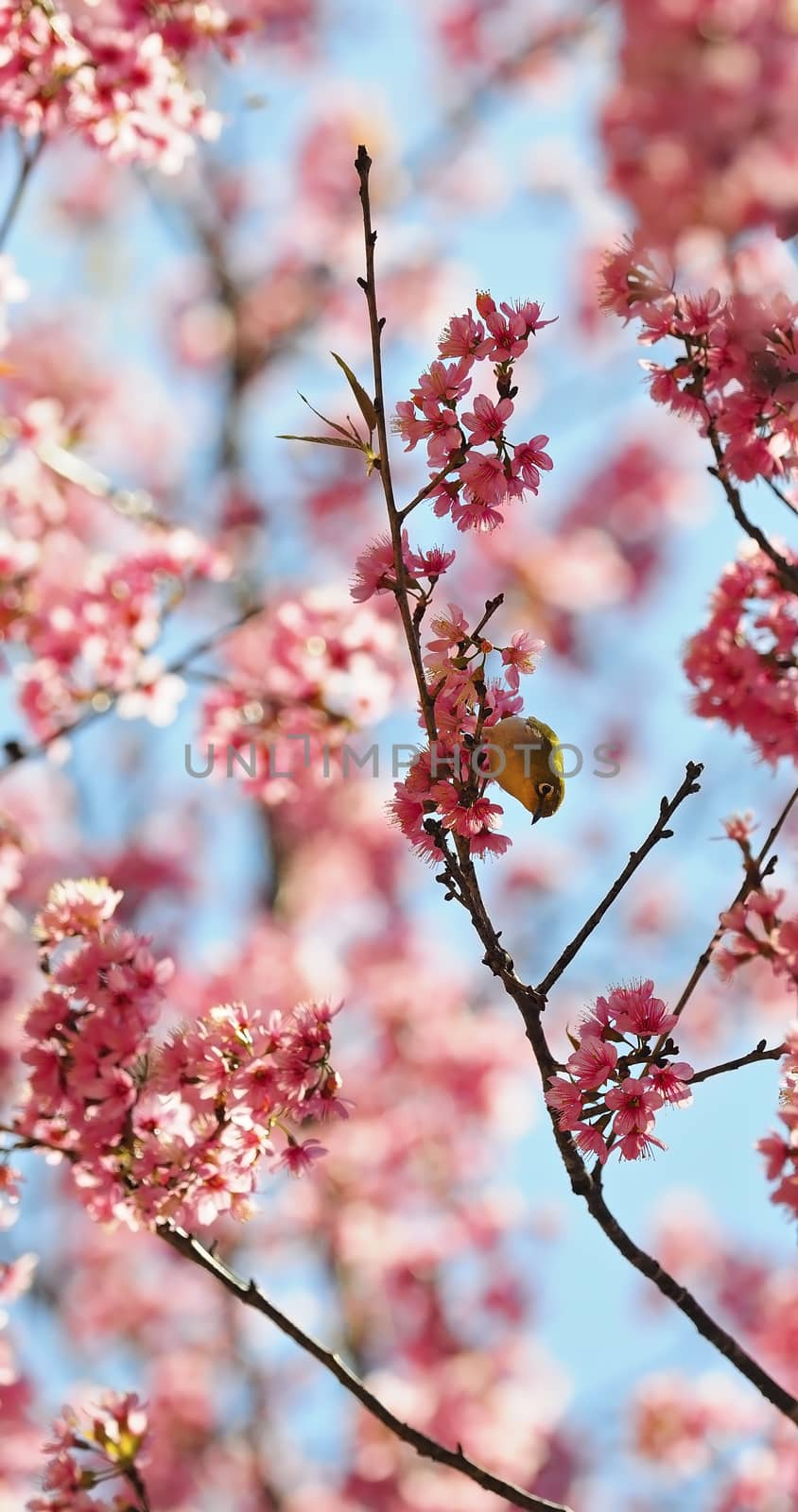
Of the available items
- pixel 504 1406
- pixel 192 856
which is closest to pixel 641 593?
pixel 192 856

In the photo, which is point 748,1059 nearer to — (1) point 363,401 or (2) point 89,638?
(1) point 363,401

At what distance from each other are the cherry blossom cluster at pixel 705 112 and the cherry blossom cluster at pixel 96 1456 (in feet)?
11.6

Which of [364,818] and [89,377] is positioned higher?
[89,377]

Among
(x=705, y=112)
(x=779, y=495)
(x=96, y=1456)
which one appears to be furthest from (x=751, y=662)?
(x=705, y=112)

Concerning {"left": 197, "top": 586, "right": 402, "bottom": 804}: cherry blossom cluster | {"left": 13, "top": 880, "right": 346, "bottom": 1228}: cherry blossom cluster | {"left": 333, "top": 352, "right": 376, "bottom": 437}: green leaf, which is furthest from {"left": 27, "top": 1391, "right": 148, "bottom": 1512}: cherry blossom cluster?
{"left": 197, "top": 586, "right": 402, "bottom": 804}: cherry blossom cluster

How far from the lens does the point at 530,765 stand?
2.48 m

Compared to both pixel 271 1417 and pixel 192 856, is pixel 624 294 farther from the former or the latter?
pixel 192 856

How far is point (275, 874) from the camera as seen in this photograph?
8805mm

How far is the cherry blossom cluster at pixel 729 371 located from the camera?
2.31m

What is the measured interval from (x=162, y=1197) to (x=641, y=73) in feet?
20.3

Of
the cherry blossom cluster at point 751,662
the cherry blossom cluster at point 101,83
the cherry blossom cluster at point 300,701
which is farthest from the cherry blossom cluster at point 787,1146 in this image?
the cherry blossom cluster at point 101,83

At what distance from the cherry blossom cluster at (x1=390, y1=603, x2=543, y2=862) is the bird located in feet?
1.00

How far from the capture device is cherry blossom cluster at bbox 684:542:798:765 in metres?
2.66

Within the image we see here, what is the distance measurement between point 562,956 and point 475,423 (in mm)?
828
